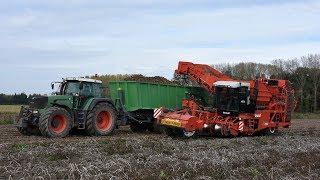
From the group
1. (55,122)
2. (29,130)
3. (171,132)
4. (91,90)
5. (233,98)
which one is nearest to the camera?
(55,122)

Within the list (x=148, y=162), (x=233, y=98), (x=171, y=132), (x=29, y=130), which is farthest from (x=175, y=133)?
(x=148, y=162)

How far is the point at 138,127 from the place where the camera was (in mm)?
23641

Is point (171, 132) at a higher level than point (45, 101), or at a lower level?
lower

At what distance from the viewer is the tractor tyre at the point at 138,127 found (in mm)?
23500

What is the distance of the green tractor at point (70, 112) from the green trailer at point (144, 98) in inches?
48.3

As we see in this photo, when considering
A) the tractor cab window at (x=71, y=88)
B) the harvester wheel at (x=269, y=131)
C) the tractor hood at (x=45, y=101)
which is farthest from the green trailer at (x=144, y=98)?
the tractor hood at (x=45, y=101)

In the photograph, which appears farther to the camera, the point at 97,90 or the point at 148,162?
the point at 97,90

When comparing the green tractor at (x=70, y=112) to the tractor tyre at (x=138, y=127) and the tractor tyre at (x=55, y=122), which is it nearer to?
the tractor tyre at (x=55, y=122)

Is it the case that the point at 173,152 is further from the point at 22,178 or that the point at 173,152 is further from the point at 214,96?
the point at 214,96

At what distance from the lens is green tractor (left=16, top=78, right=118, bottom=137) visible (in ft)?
62.6

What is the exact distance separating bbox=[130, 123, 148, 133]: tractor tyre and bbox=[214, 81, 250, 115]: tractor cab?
377 centimetres

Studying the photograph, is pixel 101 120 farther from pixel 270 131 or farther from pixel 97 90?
pixel 270 131

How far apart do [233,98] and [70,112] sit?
6.75 meters

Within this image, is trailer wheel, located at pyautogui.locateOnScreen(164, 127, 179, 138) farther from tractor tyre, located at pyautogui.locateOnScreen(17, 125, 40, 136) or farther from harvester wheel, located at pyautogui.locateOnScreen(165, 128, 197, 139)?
tractor tyre, located at pyautogui.locateOnScreen(17, 125, 40, 136)
